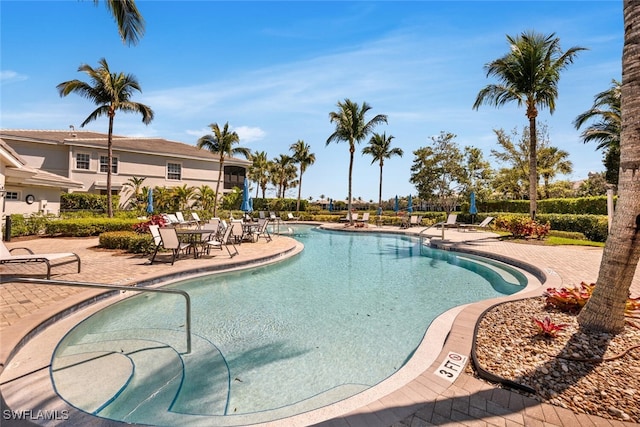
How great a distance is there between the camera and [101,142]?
25062 mm

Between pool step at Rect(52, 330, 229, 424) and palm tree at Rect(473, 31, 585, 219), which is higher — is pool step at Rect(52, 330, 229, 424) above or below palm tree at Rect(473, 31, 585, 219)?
below

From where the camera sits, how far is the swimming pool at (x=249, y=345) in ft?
9.30

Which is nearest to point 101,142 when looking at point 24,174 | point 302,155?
point 24,174

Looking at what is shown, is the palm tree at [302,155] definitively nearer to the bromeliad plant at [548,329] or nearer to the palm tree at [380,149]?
the palm tree at [380,149]

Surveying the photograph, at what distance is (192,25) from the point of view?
957 cm

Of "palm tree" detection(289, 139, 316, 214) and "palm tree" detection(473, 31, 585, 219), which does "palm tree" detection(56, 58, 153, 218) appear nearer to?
"palm tree" detection(473, 31, 585, 219)

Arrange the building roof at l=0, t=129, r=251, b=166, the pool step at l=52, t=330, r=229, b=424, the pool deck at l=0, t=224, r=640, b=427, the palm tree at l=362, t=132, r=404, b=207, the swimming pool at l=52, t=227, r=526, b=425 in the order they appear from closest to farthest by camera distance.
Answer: the pool deck at l=0, t=224, r=640, b=427, the pool step at l=52, t=330, r=229, b=424, the swimming pool at l=52, t=227, r=526, b=425, the building roof at l=0, t=129, r=251, b=166, the palm tree at l=362, t=132, r=404, b=207

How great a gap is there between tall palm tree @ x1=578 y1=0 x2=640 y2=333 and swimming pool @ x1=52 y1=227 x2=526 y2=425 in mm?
2291

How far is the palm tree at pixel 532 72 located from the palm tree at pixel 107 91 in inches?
829

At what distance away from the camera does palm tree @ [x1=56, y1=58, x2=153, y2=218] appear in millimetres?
17359

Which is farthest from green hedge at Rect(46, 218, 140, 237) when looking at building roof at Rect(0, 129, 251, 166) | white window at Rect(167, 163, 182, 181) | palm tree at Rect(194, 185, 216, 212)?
white window at Rect(167, 163, 182, 181)

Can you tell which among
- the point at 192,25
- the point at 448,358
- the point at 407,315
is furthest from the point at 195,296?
the point at 192,25

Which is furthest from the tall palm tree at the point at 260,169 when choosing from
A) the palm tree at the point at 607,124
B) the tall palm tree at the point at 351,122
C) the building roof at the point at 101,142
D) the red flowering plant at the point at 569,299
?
the red flowering plant at the point at 569,299

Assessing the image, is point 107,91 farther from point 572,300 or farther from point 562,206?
point 562,206
